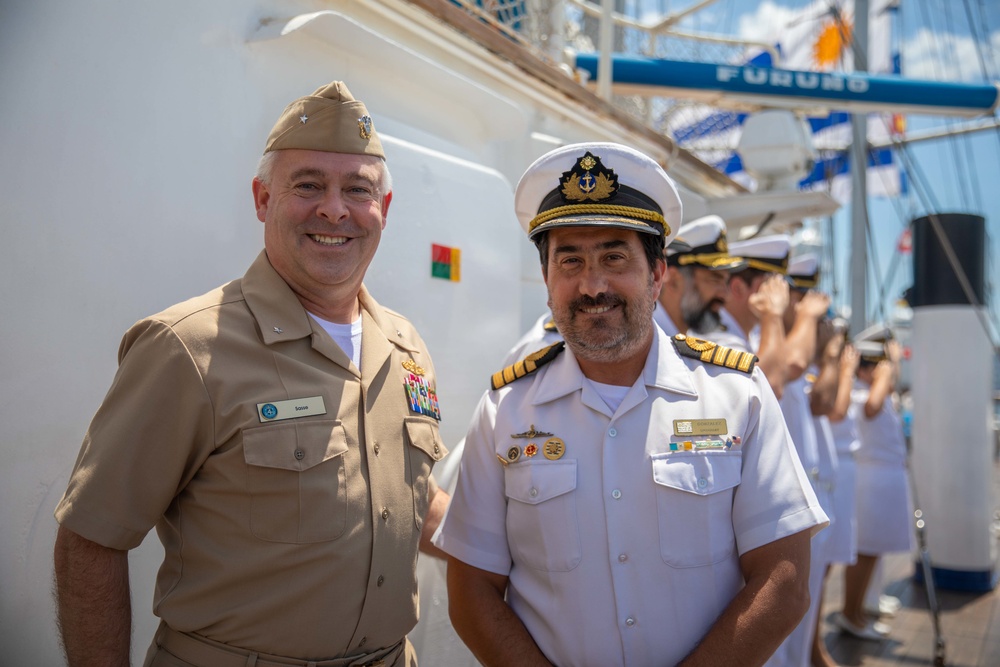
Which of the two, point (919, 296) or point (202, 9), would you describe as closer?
point (202, 9)

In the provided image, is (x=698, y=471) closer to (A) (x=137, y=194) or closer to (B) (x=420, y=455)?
(B) (x=420, y=455)

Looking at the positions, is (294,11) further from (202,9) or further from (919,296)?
(919,296)

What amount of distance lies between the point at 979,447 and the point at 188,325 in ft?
22.2

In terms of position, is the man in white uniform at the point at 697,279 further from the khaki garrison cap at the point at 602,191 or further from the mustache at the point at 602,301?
the mustache at the point at 602,301

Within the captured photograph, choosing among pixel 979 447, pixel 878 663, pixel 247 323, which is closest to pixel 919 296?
pixel 979 447

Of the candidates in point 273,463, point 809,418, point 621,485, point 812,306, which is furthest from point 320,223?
point 809,418

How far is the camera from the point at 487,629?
66.6 inches

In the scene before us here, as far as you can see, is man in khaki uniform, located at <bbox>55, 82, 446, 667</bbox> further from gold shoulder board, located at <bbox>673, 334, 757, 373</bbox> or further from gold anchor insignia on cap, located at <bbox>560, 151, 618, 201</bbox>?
gold shoulder board, located at <bbox>673, 334, 757, 373</bbox>

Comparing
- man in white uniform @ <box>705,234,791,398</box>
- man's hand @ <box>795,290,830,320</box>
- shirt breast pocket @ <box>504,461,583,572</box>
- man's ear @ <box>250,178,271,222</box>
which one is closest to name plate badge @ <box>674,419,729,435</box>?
shirt breast pocket @ <box>504,461,583,572</box>

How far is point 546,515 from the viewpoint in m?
1.69

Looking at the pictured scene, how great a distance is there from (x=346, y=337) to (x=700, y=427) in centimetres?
81

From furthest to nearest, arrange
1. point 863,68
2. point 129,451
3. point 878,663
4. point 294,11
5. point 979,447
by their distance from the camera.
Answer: point 863,68 → point 979,447 → point 878,663 → point 294,11 → point 129,451

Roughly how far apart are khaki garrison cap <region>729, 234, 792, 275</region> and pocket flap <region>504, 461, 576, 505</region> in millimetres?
2051

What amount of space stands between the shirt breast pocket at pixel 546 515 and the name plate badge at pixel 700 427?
24 centimetres
